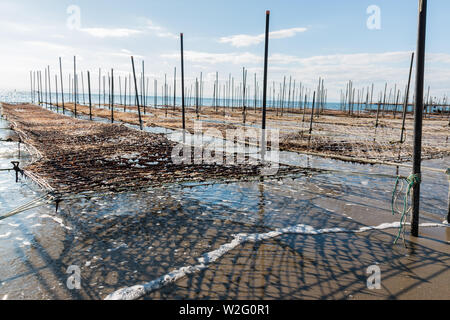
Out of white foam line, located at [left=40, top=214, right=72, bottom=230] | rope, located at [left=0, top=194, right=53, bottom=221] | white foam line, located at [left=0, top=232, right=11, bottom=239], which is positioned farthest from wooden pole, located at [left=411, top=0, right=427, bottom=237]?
white foam line, located at [left=0, top=232, right=11, bottom=239]

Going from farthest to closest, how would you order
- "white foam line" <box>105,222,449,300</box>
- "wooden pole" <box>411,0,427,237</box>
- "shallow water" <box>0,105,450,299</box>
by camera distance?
1. "wooden pole" <box>411,0,427,237</box>
2. "shallow water" <box>0,105,450,299</box>
3. "white foam line" <box>105,222,449,300</box>

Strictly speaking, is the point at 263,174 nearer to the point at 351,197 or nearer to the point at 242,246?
the point at 351,197

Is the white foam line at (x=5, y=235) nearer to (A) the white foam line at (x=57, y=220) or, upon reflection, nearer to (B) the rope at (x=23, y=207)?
(B) the rope at (x=23, y=207)

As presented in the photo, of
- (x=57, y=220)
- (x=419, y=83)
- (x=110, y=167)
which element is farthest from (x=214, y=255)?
(x=110, y=167)

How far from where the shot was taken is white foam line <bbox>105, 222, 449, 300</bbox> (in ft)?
13.3

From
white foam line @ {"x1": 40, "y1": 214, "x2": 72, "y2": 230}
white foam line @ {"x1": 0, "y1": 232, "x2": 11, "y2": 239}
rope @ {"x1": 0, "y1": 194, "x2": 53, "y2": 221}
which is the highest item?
rope @ {"x1": 0, "y1": 194, "x2": 53, "y2": 221}

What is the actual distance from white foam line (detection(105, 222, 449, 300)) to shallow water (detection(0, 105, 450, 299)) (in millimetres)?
145

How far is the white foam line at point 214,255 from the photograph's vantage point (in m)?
4.06

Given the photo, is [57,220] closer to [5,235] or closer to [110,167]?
[5,235]

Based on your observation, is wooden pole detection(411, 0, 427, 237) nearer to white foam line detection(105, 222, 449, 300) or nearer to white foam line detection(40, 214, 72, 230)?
white foam line detection(105, 222, 449, 300)

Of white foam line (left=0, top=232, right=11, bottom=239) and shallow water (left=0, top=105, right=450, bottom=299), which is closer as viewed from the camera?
shallow water (left=0, top=105, right=450, bottom=299)

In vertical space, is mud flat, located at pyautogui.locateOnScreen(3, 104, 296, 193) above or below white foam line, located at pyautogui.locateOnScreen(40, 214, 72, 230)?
above
